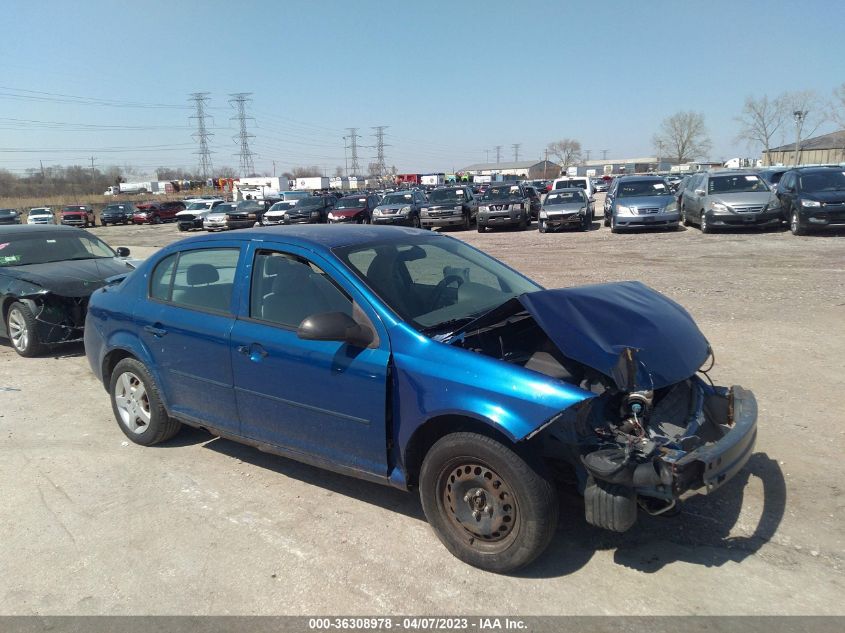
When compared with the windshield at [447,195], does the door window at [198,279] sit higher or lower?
lower

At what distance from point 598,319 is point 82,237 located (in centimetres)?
842

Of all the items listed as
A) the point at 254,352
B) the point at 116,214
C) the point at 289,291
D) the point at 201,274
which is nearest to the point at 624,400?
the point at 289,291

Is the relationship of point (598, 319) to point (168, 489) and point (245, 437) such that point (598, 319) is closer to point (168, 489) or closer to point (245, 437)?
point (245, 437)

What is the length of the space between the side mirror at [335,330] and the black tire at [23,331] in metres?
5.88

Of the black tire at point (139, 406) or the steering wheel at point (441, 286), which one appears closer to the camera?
the steering wheel at point (441, 286)

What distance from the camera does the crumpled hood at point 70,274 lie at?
7805 millimetres

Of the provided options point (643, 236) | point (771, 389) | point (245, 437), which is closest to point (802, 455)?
point (771, 389)

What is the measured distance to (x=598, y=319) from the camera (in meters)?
3.53

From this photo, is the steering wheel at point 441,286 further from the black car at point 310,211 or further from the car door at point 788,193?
the black car at point 310,211

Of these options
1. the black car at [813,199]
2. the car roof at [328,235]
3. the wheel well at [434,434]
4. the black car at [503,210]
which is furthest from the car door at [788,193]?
the wheel well at [434,434]

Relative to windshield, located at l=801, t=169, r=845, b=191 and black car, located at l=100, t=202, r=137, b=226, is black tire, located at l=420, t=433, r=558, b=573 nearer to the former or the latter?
windshield, located at l=801, t=169, r=845, b=191

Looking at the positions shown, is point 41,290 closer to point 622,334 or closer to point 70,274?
point 70,274

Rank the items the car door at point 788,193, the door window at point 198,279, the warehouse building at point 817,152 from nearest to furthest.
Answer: the door window at point 198,279 < the car door at point 788,193 < the warehouse building at point 817,152

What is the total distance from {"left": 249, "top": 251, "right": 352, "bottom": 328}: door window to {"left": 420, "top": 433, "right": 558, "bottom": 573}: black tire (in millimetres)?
1065
